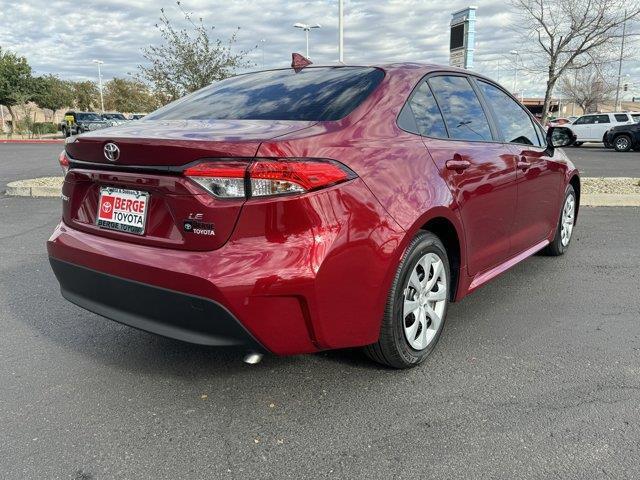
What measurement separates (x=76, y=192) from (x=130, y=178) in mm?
533

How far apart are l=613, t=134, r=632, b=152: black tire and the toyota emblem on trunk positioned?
2482 centimetres

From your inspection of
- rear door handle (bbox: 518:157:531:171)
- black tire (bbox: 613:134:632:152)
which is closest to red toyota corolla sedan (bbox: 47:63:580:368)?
rear door handle (bbox: 518:157:531:171)

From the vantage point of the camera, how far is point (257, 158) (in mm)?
2293

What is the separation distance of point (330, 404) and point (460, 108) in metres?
2.03

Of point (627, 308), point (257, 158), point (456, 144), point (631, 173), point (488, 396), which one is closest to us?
point (257, 158)

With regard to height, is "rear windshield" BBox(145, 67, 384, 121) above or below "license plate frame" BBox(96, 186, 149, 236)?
above

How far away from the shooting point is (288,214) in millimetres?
2314

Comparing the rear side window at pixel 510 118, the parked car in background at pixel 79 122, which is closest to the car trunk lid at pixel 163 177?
the rear side window at pixel 510 118

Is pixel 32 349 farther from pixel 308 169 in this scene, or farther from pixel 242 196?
pixel 308 169

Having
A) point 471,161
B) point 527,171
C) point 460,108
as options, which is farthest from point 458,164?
point 527,171

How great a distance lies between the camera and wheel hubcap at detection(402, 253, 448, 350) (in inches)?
116

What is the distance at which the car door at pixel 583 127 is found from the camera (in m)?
26.6

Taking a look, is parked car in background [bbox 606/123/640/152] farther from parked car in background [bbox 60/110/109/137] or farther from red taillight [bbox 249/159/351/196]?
parked car in background [bbox 60/110/109/137]

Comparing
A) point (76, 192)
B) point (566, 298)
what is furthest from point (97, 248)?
point (566, 298)
